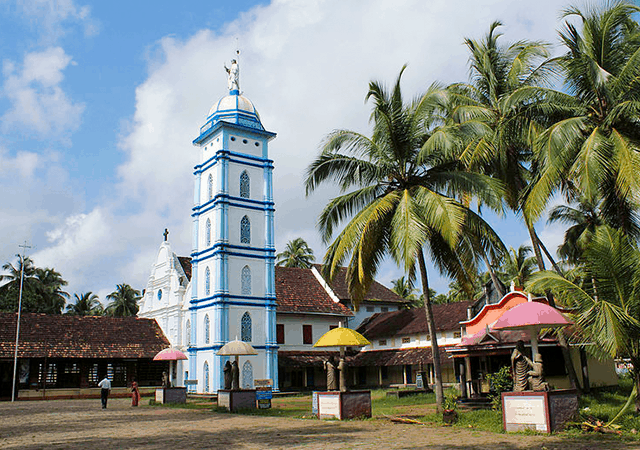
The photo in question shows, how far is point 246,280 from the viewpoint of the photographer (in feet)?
106

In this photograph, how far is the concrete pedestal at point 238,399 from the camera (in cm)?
1923

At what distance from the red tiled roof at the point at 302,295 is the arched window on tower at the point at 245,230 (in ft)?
16.0

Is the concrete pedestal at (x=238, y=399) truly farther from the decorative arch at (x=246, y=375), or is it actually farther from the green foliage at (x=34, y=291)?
the green foliage at (x=34, y=291)

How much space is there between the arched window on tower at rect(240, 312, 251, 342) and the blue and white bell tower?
5 centimetres

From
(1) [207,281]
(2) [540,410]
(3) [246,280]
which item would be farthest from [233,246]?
(2) [540,410]

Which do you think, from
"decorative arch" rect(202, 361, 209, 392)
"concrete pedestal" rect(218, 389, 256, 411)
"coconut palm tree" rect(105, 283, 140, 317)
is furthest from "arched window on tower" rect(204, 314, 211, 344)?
"coconut palm tree" rect(105, 283, 140, 317)

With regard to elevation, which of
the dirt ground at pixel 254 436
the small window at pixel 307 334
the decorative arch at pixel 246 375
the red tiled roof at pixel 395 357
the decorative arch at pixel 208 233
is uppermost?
the decorative arch at pixel 208 233

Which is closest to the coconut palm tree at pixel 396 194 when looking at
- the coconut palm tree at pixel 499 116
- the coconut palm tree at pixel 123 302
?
the coconut palm tree at pixel 499 116

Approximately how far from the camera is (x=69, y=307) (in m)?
53.7

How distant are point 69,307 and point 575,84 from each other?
163 ft

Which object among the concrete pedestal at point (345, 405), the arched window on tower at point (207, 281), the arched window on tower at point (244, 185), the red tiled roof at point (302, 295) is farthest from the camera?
the red tiled roof at point (302, 295)

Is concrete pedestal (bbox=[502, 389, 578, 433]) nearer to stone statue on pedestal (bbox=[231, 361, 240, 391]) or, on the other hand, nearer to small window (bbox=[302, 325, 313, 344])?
stone statue on pedestal (bbox=[231, 361, 240, 391])

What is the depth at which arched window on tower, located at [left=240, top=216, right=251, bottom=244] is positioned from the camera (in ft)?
107

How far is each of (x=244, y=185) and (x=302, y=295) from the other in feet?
27.9
